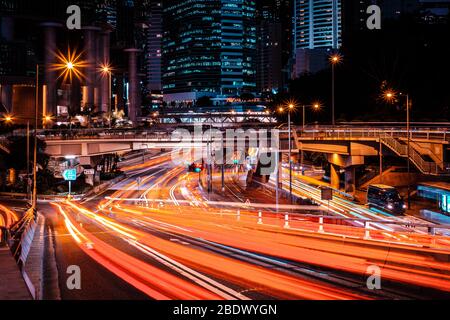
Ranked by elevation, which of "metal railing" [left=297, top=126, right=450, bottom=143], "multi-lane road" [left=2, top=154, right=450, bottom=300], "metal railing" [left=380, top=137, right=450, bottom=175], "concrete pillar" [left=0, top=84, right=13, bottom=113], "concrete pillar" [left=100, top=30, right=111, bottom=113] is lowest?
"multi-lane road" [left=2, top=154, right=450, bottom=300]

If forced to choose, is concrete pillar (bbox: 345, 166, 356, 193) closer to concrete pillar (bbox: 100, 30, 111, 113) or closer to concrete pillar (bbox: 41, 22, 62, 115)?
concrete pillar (bbox: 41, 22, 62, 115)

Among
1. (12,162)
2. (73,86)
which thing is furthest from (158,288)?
(73,86)

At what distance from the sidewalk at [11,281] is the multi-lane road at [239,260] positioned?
4.01 ft

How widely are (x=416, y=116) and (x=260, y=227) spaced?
59471mm

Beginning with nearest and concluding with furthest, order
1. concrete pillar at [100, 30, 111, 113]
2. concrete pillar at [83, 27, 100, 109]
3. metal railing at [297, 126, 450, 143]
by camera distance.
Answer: metal railing at [297, 126, 450, 143] < concrete pillar at [83, 27, 100, 109] < concrete pillar at [100, 30, 111, 113]

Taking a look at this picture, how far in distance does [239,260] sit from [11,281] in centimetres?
771

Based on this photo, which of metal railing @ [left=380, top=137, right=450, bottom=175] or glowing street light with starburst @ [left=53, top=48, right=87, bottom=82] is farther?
glowing street light with starburst @ [left=53, top=48, right=87, bottom=82]

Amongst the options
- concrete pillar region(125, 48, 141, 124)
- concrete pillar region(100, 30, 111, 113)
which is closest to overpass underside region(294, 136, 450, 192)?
concrete pillar region(100, 30, 111, 113)

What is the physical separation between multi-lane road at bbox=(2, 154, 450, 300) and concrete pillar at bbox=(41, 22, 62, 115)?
8736 cm

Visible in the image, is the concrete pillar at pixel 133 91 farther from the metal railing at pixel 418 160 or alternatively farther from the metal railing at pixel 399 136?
the metal railing at pixel 418 160

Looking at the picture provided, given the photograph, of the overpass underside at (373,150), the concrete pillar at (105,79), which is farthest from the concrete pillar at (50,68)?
the overpass underside at (373,150)

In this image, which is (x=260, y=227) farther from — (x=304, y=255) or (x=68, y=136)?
(x=68, y=136)

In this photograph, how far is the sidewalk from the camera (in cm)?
1162

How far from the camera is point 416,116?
81812 mm
